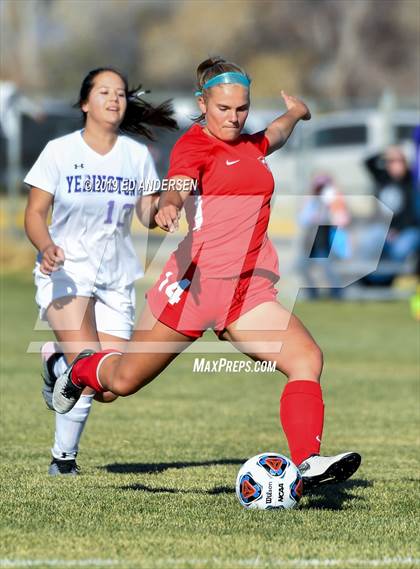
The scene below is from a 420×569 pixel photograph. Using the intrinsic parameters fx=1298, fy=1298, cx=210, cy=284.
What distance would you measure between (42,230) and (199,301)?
1.17 metres

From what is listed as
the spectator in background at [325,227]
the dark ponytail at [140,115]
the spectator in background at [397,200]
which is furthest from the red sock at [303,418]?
the spectator in background at [397,200]

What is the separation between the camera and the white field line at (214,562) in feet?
16.0

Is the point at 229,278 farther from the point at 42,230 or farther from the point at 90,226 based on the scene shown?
the point at 90,226

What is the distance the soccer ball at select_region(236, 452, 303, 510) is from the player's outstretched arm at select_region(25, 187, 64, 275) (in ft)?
4.65

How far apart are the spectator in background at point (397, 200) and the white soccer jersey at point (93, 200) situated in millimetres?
13429

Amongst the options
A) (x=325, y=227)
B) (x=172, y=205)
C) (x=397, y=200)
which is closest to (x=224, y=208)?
(x=172, y=205)

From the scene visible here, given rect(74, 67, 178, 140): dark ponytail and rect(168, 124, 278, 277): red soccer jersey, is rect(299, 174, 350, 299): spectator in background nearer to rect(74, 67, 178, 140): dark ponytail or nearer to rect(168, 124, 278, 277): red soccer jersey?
rect(74, 67, 178, 140): dark ponytail

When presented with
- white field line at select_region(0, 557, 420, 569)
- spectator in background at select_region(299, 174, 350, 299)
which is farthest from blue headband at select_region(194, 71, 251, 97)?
spectator in background at select_region(299, 174, 350, 299)

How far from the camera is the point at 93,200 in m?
7.22

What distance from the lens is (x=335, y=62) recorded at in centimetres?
5200

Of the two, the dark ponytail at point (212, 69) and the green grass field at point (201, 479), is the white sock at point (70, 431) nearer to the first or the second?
the green grass field at point (201, 479)

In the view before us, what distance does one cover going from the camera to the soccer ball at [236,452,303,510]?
235 inches

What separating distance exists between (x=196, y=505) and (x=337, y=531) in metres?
0.85

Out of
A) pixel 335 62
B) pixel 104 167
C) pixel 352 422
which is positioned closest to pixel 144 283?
pixel 352 422
